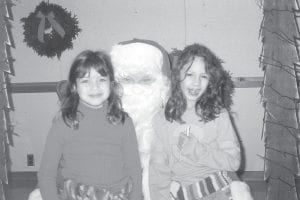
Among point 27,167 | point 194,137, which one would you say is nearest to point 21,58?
point 27,167

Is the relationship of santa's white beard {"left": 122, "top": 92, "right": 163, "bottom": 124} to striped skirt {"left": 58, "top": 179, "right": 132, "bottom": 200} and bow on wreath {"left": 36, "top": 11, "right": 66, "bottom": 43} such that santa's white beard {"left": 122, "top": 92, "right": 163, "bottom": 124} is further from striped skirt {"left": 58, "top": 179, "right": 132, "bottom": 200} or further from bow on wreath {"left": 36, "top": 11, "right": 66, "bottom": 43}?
bow on wreath {"left": 36, "top": 11, "right": 66, "bottom": 43}

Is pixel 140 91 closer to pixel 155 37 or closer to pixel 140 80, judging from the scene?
pixel 140 80

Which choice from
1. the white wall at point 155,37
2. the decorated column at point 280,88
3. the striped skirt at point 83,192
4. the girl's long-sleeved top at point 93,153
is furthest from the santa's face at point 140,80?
the white wall at point 155,37

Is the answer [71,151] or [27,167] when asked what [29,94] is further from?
[71,151]

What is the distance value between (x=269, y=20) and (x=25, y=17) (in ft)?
8.43

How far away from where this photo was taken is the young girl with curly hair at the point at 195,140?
1691mm

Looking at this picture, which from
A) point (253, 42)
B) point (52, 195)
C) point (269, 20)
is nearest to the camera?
point (52, 195)

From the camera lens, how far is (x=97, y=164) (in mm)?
1695

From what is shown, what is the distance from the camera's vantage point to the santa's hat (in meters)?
2.10

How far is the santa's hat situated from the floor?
1.84 m

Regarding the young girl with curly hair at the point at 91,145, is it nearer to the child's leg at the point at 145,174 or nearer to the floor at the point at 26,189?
the child's leg at the point at 145,174

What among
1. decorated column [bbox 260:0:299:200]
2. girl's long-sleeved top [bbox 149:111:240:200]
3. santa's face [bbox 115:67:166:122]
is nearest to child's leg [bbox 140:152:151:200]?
girl's long-sleeved top [bbox 149:111:240:200]

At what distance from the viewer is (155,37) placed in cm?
370

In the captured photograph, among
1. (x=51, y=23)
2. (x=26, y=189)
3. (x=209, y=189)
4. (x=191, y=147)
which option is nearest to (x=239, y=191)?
(x=209, y=189)
